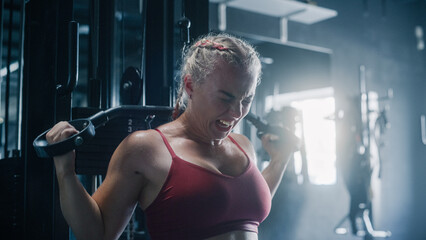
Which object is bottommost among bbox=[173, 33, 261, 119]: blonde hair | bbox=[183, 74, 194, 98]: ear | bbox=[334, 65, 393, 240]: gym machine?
bbox=[334, 65, 393, 240]: gym machine

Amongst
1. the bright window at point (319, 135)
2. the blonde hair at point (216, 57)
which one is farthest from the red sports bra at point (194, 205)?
the bright window at point (319, 135)

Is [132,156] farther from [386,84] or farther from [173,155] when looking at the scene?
[386,84]

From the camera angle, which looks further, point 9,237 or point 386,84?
point 386,84

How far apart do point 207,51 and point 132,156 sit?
15.6 inches

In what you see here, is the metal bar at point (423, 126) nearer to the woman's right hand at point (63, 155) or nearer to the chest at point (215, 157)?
the chest at point (215, 157)

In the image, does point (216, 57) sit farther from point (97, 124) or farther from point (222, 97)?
point (97, 124)

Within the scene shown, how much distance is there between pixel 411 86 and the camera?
23.4 ft

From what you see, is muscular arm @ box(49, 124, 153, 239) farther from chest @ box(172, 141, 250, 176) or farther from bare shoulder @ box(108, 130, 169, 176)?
chest @ box(172, 141, 250, 176)

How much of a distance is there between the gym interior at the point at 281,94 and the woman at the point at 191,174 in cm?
16

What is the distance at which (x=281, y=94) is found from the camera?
627cm

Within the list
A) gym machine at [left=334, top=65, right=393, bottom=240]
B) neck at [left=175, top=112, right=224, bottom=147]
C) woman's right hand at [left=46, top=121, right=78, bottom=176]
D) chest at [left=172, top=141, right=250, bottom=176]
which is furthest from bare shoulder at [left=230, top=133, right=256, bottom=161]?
gym machine at [left=334, top=65, right=393, bottom=240]

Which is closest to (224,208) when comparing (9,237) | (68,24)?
(68,24)

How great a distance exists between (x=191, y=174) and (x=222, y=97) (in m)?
0.25

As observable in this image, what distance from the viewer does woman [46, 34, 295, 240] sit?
1163mm
